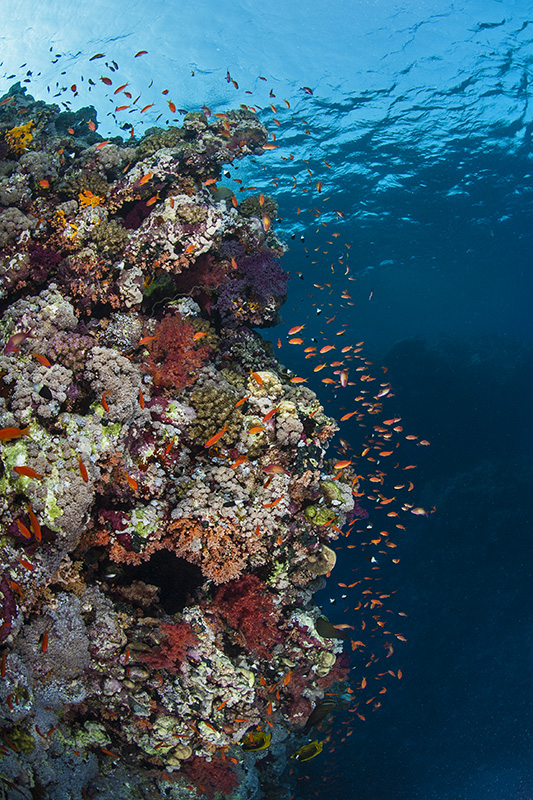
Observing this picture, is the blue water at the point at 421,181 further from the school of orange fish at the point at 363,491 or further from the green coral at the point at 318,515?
the green coral at the point at 318,515

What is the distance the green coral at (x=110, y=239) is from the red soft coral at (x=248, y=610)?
6.84 meters

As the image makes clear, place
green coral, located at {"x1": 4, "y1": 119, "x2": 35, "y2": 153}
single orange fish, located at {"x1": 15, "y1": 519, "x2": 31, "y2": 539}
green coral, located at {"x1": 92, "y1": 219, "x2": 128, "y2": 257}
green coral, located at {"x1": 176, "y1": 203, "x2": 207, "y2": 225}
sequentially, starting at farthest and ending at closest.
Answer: green coral, located at {"x1": 4, "y1": 119, "x2": 35, "y2": 153} → green coral, located at {"x1": 176, "y1": 203, "x2": 207, "y2": 225} → green coral, located at {"x1": 92, "y1": 219, "x2": 128, "y2": 257} → single orange fish, located at {"x1": 15, "y1": 519, "x2": 31, "y2": 539}

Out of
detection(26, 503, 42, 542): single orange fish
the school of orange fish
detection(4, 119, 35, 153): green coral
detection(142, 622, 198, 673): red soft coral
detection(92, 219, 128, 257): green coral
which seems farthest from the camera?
the school of orange fish

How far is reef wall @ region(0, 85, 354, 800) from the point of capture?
5.65m

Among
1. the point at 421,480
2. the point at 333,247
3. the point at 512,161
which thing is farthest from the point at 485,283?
the point at 421,480

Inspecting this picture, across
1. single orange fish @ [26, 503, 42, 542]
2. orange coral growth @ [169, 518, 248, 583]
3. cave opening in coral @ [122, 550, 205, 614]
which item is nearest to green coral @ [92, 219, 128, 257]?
single orange fish @ [26, 503, 42, 542]

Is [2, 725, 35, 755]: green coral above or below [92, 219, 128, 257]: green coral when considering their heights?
below

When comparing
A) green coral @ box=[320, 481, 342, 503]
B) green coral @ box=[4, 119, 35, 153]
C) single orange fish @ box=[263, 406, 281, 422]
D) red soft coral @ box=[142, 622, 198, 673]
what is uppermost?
green coral @ box=[4, 119, 35, 153]

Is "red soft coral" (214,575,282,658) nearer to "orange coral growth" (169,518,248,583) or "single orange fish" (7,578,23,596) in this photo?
"orange coral growth" (169,518,248,583)

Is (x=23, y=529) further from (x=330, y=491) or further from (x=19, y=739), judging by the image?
(x=330, y=491)

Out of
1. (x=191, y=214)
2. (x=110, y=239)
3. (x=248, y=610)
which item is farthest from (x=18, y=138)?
(x=248, y=610)

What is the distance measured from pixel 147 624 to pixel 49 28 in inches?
962

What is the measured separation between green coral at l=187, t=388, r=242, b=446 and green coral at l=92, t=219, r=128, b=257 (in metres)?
3.48

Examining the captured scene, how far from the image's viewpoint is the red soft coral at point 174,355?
715cm
